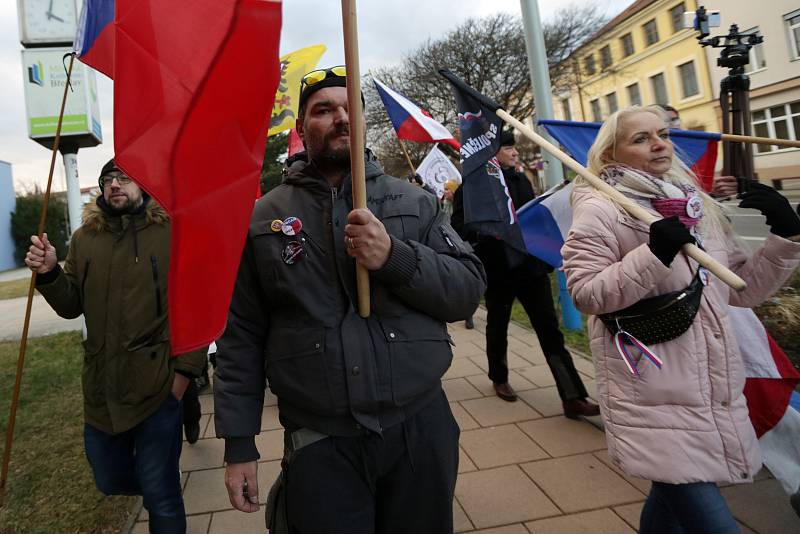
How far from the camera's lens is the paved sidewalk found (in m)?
2.64

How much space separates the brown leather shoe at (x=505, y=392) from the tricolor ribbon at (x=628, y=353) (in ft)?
8.27

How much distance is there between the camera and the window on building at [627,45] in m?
34.0

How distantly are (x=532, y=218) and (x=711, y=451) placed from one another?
2044 millimetres

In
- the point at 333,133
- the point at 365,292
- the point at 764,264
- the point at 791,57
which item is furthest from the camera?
the point at 791,57

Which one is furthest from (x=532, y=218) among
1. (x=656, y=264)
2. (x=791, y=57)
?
(x=791, y=57)

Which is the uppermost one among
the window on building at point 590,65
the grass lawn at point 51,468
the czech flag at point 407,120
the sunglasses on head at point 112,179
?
the window on building at point 590,65

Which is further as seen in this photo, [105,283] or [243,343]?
[105,283]

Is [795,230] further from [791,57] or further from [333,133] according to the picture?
[791,57]

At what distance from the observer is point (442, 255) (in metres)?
1.67

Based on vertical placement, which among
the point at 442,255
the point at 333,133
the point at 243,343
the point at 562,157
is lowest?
the point at 243,343

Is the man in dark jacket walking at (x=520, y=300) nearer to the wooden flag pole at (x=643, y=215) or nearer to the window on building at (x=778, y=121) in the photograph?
the wooden flag pole at (x=643, y=215)

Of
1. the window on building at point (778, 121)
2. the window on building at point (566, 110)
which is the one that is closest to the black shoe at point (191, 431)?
the window on building at point (778, 121)

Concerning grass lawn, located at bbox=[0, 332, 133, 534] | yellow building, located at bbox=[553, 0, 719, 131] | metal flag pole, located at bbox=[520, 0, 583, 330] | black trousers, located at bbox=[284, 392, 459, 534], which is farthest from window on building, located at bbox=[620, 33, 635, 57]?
black trousers, located at bbox=[284, 392, 459, 534]

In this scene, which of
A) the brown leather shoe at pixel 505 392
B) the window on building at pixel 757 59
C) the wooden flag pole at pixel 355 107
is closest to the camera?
the wooden flag pole at pixel 355 107
